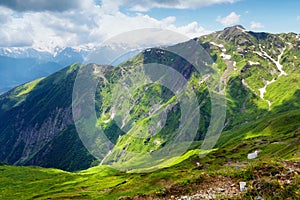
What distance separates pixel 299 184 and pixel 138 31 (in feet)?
103

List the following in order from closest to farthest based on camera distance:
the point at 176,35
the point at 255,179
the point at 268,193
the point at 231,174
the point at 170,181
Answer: the point at 268,193 < the point at 255,179 < the point at 231,174 < the point at 176,35 < the point at 170,181

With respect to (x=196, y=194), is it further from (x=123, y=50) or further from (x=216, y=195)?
(x=123, y=50)

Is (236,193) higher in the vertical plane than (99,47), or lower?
lower

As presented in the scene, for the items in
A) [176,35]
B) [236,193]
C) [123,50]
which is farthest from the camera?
[123,50]

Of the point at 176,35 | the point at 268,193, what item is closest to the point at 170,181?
the point at 176,35

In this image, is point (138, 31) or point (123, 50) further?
point (123, 50)

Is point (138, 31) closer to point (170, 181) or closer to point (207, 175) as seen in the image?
point (207, 175)

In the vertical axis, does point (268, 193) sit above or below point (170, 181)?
above

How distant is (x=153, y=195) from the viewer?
39.6 metres

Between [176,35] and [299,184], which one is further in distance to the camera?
[176,35]

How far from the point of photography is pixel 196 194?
37.2m

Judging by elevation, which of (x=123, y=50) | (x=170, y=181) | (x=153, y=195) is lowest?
(x=170, y=181)

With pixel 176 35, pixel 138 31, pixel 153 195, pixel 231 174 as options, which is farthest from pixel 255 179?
pixel 138 31

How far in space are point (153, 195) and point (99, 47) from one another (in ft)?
91.9
